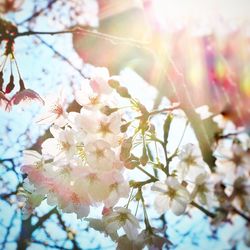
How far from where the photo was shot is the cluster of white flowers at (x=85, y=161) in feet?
3.66

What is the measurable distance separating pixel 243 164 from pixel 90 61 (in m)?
2.41

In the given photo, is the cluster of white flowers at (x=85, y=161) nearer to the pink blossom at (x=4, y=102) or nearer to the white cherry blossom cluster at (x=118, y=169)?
A: the white cherry blossom cluster at (x=118, y=169)

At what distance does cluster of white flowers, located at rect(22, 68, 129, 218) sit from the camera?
1.12m

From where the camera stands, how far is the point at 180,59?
2.87 meters

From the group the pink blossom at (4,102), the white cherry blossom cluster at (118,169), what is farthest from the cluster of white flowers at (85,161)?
the pink blossom at (4,102)

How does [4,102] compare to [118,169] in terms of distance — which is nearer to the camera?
[118,169]

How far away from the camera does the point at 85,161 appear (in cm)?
121

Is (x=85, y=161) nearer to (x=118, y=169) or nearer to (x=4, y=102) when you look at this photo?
(x=118, y=169)

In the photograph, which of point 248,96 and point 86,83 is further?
point 248,96

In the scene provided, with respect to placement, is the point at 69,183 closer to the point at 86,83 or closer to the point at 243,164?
the point at 86,83

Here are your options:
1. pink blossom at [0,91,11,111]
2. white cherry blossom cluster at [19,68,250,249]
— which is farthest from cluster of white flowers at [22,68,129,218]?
pink blossom at [0,91,11,111]

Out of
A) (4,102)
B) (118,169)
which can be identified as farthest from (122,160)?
(4,102)

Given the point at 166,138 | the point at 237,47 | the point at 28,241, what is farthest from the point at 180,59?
the point at 28,241

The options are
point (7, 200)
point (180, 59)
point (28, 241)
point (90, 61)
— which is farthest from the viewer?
point (28, 241)
